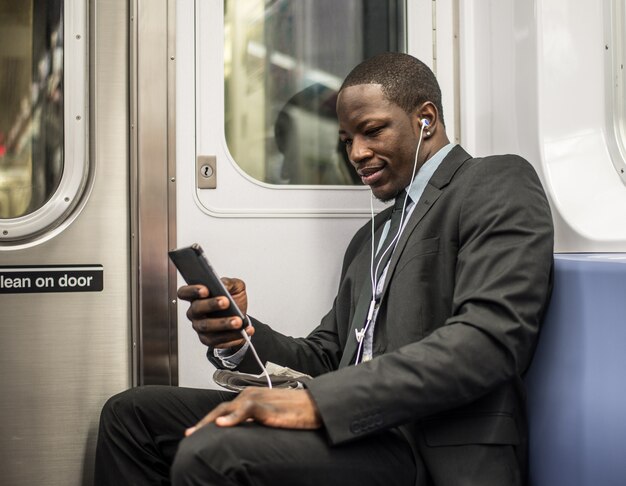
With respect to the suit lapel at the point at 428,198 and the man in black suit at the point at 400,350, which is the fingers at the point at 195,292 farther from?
the suit lapel at the point at 428,198

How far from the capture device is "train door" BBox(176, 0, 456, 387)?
244 centimetres

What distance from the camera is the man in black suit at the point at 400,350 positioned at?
152 cm

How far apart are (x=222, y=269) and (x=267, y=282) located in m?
0.16

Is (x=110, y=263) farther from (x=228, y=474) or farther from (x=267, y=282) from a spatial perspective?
(x=228, y=474)

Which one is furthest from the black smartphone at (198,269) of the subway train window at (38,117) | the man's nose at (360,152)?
the subway train window at (38,117)

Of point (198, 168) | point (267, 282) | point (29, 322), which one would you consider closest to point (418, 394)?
point (267, 282)

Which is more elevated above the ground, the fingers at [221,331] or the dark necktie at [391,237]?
the dark necktie at [391,237]

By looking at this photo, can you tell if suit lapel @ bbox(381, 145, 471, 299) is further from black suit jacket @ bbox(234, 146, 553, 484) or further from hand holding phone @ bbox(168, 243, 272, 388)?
hand holding phone @ bbox(168, 243, 272, 388)

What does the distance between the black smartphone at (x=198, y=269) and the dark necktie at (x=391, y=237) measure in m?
0.43

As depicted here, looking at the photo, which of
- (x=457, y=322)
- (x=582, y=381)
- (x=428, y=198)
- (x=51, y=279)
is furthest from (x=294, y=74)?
(x=582, y=381)

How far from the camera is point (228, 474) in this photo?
4.72 feet

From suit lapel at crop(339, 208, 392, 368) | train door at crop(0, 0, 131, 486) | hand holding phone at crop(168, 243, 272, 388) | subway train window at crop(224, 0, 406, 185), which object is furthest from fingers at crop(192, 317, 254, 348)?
subway train window at crop(224, 0, 406, 185)

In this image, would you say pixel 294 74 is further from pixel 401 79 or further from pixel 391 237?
pixel 391 237

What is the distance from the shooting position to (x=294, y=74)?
2543 mm
